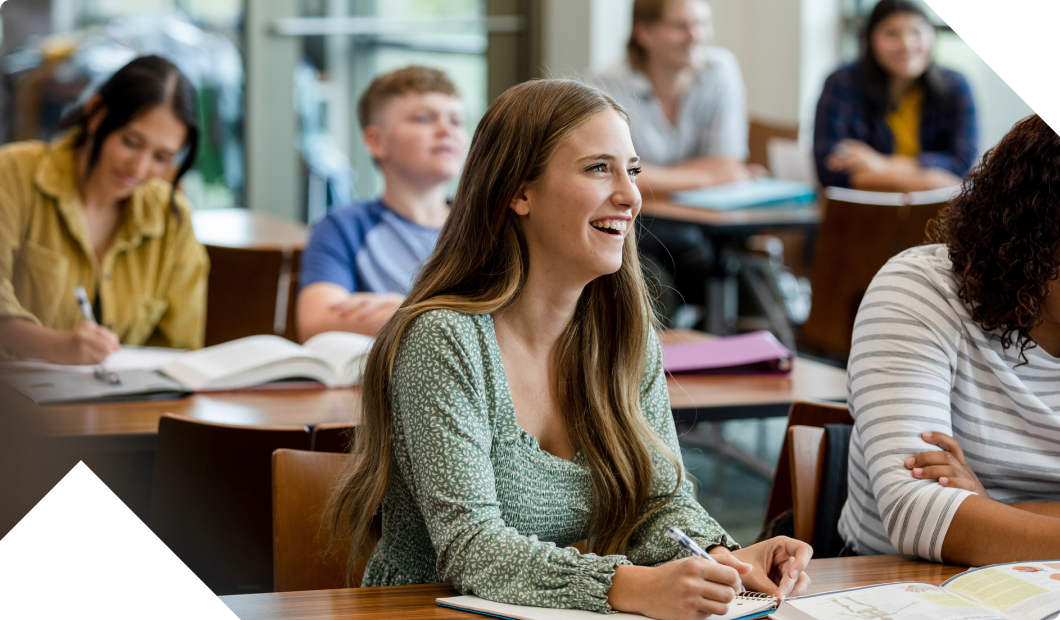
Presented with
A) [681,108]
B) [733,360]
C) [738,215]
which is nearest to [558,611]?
[733,360]

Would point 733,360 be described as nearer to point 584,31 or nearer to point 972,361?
point 972,361

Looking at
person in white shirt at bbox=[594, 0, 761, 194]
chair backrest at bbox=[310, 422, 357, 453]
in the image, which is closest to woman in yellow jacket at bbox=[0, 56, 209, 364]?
chair backrest at bbox=[310, 422, 357, 453]

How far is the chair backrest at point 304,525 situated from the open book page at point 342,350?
653 millimetres

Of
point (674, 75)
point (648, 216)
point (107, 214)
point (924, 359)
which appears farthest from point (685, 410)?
point (674, 75)

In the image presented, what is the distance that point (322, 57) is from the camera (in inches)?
242

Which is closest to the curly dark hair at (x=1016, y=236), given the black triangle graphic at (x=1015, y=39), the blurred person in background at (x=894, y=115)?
the black triangle graphic at (x=1015, y=39)

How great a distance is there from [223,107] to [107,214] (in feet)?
11.1

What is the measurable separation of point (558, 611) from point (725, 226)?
283 centimetres

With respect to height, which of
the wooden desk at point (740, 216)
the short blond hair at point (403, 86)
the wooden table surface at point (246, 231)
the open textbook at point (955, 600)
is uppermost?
the short blond hair at point (403, 86)

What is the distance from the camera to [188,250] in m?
2.83

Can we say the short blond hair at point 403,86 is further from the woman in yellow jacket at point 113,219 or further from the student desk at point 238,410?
the student desk at point 238,410

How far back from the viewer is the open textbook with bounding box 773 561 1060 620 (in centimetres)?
111

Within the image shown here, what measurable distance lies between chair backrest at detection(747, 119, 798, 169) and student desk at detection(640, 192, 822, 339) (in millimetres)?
1144

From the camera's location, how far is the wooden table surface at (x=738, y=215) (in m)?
3.81
